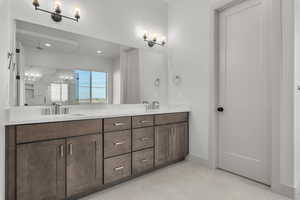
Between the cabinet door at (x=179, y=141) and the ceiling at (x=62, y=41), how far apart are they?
1460 mm

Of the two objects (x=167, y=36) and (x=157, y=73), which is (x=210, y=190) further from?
(x=167, y=36)

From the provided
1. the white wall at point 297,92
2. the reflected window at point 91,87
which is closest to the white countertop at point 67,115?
the reflected window at point 91,87

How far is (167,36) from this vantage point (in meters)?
3.26

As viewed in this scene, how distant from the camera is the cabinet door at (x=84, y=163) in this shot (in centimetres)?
166

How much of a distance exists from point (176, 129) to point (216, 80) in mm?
945

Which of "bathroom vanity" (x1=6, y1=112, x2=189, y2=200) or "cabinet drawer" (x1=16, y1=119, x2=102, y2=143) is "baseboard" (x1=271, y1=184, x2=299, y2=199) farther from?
"cabinet drawer" (x1=16, y1=119, x2=102, y2=143)

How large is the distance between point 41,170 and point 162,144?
1.49 m

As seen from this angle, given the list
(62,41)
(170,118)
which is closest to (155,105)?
(170,118)

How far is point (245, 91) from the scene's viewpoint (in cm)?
227

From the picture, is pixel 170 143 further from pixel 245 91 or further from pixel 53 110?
pixel 53 110

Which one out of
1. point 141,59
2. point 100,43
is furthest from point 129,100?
point 100,43

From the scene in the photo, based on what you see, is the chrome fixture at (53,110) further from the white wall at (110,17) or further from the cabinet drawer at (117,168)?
the white wall at (110,17)

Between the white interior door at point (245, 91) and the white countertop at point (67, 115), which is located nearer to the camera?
the white countertop at point (67, 115)

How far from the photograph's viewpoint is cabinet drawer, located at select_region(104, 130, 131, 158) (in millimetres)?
1909
